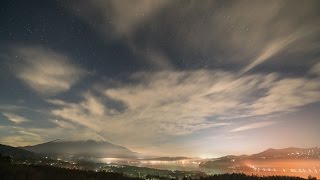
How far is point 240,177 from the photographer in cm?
1519

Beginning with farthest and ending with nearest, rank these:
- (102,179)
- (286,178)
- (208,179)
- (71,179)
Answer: (208,179), (286,178), (102,179), (71,179)

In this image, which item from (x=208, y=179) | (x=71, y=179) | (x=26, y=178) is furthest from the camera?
(x=208, y=179)

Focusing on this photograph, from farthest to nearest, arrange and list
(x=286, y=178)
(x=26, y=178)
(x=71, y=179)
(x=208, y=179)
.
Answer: (x=208, y=179) < (x=286, y=178) < (x=71, y=179) < (x=26, y=178)

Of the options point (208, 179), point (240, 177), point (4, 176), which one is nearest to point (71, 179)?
point (4, 176)

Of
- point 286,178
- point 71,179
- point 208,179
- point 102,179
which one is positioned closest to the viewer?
point 71,179

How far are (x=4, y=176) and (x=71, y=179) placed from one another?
9.45 feet

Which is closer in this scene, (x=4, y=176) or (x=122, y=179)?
(x=4, y=176)

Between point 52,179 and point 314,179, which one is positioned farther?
point 314,179

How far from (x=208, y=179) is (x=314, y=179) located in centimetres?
639

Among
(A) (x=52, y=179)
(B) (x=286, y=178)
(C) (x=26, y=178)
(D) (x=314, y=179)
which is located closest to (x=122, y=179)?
(A) (x=52, y=179)

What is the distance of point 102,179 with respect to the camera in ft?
45.0

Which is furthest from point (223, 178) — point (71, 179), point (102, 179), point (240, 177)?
point (71, 179)

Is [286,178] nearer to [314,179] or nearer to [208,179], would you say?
[314,179]

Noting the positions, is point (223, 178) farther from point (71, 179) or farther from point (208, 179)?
point (71, 179)
